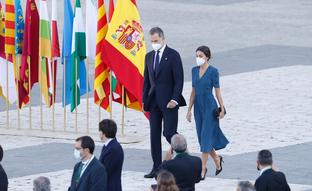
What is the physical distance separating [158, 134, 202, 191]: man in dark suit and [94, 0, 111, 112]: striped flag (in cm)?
625

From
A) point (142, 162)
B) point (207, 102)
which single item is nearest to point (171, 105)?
point (207, 102)

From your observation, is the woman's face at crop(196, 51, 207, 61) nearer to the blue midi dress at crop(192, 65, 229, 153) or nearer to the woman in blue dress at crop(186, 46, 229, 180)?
the woman in blue dress at crop(186, 46, 229, 180)

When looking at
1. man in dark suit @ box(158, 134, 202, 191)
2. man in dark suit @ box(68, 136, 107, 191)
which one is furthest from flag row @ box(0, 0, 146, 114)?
man in dark suit @ box(68, 136, 107, 191)

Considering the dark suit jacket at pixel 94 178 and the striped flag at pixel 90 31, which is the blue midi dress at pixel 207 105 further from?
the dark suit jacket at pixel 94 178

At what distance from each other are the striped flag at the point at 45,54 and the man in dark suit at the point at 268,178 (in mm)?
7972

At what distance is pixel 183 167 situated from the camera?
14609mm

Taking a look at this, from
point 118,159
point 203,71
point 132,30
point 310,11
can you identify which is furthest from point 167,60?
point 310,11

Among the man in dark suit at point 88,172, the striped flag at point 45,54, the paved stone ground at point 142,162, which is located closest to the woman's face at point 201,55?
the paved stone ground at point 142,162

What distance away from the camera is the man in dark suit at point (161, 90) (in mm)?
18641

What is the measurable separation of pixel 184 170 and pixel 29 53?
24.5ft

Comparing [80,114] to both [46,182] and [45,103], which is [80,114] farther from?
[46,182]

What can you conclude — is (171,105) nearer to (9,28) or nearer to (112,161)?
(112,161)

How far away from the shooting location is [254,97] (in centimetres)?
2420

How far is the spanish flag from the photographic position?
67.8ft
